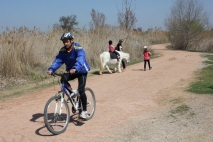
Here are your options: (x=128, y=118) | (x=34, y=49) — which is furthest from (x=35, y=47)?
(x=128, y=118)

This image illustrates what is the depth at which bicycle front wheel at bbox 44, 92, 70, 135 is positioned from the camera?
494 centimetres

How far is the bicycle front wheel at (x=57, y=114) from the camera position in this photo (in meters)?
4.94

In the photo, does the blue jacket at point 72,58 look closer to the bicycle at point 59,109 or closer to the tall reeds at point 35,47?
the bicycle at point 59,109

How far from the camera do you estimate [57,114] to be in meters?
5.21

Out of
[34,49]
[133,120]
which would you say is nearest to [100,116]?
[133,120]

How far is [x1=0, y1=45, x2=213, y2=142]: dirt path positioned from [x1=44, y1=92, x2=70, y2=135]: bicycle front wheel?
0.15 metres

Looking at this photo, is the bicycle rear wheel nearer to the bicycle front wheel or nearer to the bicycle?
the bicycle

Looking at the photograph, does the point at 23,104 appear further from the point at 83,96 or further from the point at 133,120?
the point at 133,120

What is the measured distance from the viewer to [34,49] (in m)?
13.1

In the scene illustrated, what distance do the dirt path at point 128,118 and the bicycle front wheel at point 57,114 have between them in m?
0.15

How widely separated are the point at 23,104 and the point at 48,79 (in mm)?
4512

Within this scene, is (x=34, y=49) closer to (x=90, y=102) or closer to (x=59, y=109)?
(x=90, y=102)

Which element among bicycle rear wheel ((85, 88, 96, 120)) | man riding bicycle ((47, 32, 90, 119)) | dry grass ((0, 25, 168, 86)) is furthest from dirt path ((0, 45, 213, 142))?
dry grass ((0, 25, 168, 86))

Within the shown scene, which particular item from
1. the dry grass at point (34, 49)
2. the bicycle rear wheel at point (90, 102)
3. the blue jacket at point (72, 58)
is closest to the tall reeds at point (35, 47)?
the dry grass at point (34, 49)
